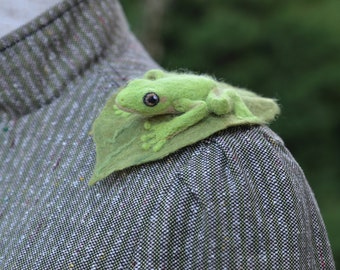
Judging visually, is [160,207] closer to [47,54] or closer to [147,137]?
[147,137]

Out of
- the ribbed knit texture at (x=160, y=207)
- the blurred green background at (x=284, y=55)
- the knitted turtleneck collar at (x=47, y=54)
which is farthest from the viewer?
the blurred green background at (x=284, y=55)

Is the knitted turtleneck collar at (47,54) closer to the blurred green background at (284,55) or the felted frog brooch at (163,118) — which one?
the felted frog brooch at (163,118)

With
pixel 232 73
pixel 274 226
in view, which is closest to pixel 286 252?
pixel 274 226

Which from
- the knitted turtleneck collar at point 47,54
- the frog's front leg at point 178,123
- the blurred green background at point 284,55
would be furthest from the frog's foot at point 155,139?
the blurred green background at point 284,55

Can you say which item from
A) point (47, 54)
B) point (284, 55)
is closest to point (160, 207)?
point (47, 54)

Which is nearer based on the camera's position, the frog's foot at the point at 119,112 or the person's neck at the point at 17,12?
the frog's foot at the point at 119,112

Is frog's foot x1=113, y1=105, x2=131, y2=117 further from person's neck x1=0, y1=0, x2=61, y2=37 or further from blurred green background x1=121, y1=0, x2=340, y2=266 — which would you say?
blurred green background x1=121, y1=0, x2=340, y2=266

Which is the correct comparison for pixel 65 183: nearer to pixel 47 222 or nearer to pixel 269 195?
pixel 47 222

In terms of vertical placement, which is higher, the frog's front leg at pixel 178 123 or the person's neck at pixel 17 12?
the person's neck at pixel 17 12
